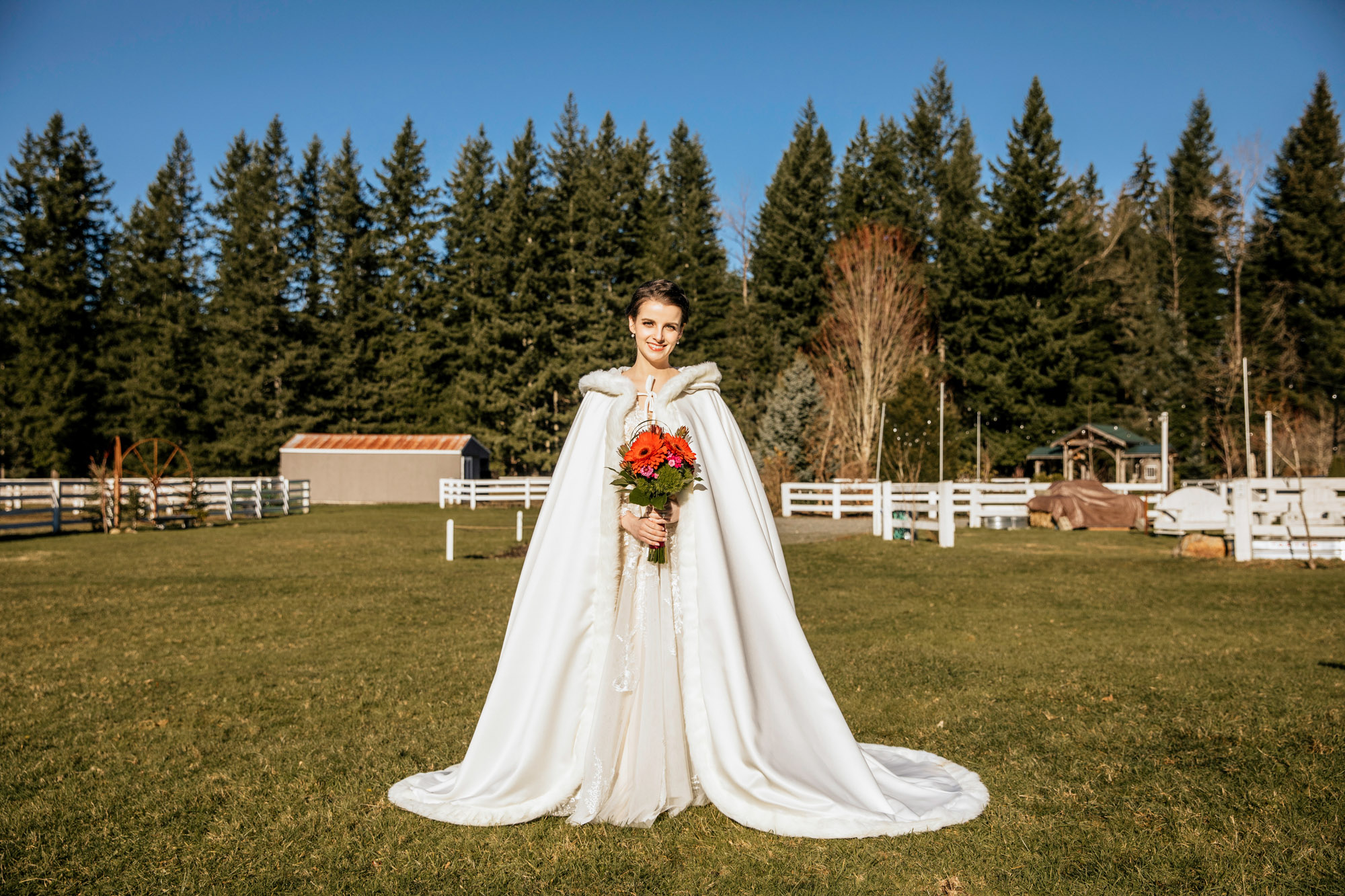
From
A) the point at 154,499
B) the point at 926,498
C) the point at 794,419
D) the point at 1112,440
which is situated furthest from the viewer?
the point at 1112,440

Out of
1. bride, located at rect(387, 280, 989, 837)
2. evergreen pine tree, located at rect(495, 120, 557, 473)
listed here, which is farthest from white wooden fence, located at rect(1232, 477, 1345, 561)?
evergreen pine tree, located at rect(495, 120, 557, 473)

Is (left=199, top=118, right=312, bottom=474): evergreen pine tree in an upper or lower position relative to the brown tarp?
upper

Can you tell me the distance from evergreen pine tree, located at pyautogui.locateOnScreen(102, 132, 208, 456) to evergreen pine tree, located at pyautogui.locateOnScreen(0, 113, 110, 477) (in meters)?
1.08

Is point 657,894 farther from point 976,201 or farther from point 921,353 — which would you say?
point 976,201

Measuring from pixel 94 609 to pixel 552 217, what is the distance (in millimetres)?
38251

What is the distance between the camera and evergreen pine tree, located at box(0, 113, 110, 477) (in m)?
44.2

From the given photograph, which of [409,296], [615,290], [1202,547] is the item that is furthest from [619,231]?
[1202,547]

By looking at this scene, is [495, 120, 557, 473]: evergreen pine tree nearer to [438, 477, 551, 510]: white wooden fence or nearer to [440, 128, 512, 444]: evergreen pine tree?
[440, 128, 512, 444]: evergreen pine tree

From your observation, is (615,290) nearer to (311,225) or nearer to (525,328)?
(525,328)

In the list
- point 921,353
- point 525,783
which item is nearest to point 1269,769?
point 525,783

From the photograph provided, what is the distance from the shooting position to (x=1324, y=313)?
4031 cm

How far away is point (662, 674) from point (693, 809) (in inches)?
24.3

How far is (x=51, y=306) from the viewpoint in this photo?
45188 millimetres

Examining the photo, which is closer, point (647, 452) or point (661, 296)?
point (647, 452)
